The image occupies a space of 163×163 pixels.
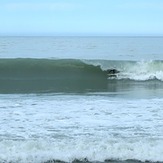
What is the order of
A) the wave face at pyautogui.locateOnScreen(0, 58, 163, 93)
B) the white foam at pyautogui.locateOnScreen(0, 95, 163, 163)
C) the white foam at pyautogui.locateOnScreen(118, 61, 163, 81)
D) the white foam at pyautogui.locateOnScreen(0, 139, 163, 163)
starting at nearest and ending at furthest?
the white foam at pyautogui.locateOnScreen(0, 139, 163, 163) < the white foam at pyautogui.locateOnScreen(0, 95, 163, 163) < the wave face at pyautogui.locateOnScreen(0, 58, 163, 93) < the white foam at pyautogui.locateOnScreen(118, 61, 163, 81)

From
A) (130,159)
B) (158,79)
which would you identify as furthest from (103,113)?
(158,79)

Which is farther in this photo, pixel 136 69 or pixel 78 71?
pixel 136 69

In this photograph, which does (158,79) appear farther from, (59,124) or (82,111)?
(59,124)

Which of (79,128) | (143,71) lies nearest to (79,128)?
(79,128)

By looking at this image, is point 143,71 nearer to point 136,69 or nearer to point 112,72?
point 136,69

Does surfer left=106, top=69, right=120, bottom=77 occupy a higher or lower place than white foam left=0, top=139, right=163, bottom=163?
lower

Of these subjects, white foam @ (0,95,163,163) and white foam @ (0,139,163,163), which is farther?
white foam @ (0,95,163,163)

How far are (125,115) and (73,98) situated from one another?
2824 millimetres

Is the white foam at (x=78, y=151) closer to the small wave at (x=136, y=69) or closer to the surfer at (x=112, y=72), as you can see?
the small wave at (x=136, y=69)

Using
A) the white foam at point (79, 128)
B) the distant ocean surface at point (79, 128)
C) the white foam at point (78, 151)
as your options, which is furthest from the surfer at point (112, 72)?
the white foam at point (78, 151)

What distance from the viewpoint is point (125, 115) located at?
340 inches

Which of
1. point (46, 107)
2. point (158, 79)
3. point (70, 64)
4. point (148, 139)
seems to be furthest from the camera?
point (70, 64)

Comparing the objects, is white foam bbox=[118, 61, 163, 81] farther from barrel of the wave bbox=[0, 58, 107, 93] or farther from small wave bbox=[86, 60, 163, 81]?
barrel of the wave bbox=[0, 58, 107, 93]

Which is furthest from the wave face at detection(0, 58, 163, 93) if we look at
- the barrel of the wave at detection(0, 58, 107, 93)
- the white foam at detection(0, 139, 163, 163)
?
the white foam at detection(0, 139, 163, 163)
